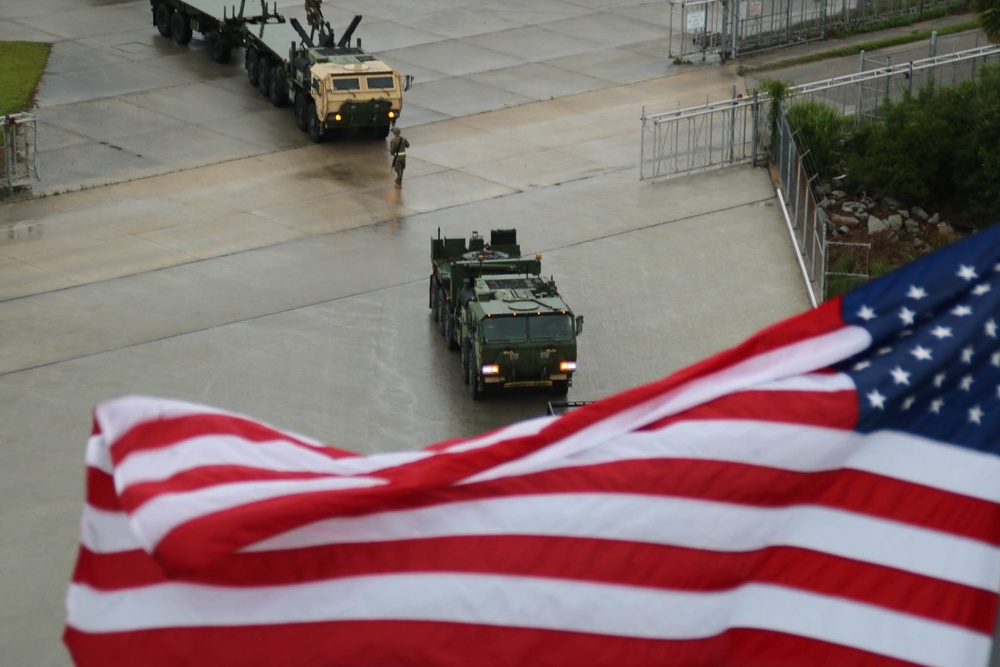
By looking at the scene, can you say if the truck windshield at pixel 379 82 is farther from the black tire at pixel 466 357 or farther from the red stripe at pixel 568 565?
the red stripe at pixel 568 565

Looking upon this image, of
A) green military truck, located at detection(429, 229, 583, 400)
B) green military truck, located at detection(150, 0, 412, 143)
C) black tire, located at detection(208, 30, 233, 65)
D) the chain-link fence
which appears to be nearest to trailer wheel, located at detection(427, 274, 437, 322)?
green military truck, located at detection(429, 229, 583, 400)

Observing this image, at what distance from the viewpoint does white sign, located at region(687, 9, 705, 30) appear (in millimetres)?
41500

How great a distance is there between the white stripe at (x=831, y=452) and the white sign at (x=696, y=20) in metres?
35.5

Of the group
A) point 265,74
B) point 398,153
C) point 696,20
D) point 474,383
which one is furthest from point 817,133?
point 265,74

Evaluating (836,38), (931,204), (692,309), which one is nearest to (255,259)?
(692,309)

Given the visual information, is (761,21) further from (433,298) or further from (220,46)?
(433,298)

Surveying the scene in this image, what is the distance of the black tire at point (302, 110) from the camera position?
35.8 m

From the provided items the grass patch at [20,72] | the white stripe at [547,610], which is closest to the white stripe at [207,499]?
the white stripe at [547,610]

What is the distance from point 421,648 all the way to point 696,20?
119 feet

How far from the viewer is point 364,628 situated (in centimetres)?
705

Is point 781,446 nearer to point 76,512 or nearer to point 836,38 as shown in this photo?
point 76,512

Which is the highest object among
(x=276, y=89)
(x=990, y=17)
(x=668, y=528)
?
(x=668, y=528)

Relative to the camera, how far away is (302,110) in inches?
1419

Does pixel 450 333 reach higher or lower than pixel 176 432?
lower
